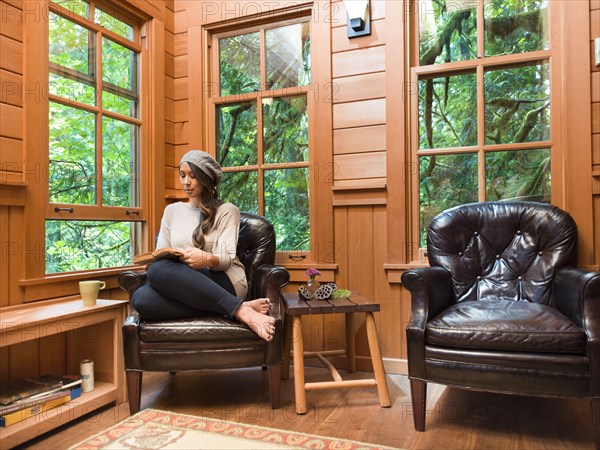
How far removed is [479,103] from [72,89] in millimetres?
2191

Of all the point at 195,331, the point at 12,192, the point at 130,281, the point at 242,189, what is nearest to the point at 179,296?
the point at 195,331

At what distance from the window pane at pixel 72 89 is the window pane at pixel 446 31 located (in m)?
1.88

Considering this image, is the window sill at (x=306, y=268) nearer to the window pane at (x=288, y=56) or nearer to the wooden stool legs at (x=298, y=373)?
the wooden stool legs at (x=298, y=373)

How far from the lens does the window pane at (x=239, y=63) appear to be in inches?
113

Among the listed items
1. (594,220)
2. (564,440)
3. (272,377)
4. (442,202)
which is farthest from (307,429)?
(594,220)

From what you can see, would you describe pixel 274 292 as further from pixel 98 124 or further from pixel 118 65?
pixel 118 65

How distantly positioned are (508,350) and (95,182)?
2206 mm

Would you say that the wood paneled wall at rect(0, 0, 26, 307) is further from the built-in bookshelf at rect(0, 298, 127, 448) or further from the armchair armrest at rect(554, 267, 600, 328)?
the armchair armrest at rect(554, 267, 600, 328)

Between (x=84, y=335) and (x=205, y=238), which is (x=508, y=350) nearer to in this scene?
(x=205, y=238)

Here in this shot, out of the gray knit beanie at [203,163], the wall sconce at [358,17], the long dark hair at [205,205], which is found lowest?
the long dark hair at [205,205]

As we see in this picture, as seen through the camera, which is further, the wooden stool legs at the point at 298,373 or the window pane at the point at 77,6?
the window pane at the point at 77,6

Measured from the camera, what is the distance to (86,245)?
239 cm

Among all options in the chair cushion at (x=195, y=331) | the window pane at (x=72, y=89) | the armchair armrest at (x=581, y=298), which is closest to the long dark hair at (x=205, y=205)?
the chair cushion at (x=195, y=331)

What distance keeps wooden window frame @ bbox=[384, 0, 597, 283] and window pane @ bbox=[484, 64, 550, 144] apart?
42mm
